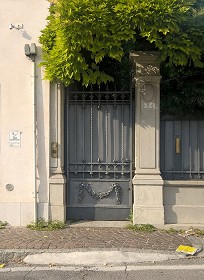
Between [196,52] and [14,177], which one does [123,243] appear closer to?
[14,177]

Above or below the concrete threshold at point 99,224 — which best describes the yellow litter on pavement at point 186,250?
below

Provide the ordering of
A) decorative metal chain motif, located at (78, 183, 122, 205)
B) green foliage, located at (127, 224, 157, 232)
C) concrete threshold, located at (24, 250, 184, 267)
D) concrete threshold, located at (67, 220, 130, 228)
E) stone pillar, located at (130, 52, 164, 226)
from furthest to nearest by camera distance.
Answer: decorative metal chain motif, located at (78, 183, 122, 205) → concrete threshold, located at (67, 220, 130, 228) → stone pillar, located at (130, 52, 164, 226) → green foliage, located at (127, 224, 157, 232) → concrete threshold, located at (24, 250, 184, 267)

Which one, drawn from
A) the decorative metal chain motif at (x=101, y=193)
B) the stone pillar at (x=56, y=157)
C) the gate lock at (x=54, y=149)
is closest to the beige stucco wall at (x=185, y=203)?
the decorative metal chain motif at (x=101, y=193)

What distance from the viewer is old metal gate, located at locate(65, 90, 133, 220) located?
24.3 ft

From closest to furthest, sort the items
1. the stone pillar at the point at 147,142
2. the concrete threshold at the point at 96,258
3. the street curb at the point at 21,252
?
the concrete threshold at the point at 96,258 → the street curb at the point at 21,252 → the stone pillar at the point at 147,142

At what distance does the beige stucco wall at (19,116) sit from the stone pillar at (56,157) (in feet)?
0.33

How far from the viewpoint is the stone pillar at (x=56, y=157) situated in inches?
283

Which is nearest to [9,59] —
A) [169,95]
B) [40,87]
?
[40,87]

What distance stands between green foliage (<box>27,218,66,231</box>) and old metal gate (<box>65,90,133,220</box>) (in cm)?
41

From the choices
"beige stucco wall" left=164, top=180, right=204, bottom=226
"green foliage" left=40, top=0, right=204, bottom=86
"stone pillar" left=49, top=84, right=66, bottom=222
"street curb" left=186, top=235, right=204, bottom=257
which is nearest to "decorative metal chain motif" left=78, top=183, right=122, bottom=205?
"stone pillar" left=49, top=84, right=66, bottom=222

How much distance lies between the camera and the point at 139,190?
7.11 m

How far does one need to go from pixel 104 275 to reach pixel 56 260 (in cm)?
85

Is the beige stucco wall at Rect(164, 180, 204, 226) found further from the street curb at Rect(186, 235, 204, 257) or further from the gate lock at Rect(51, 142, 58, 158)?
the gate lock at Rect(51, 142, 58, 158)

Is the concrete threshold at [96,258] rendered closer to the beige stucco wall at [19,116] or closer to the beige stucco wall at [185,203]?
the beige stucco wall at [185,203]
